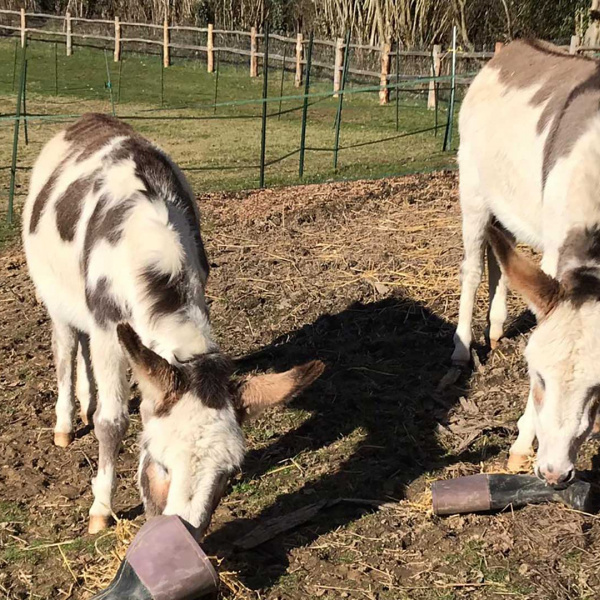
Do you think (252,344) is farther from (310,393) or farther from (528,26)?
(528,26)

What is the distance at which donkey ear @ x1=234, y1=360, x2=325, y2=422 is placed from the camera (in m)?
3.53

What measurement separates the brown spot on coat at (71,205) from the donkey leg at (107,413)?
0.82 m

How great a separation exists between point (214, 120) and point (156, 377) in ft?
60.7

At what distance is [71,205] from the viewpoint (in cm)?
485

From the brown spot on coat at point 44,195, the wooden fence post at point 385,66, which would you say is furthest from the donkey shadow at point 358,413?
the wooden fence post at point 385,66

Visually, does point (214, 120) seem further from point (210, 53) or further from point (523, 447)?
point (523, 447)

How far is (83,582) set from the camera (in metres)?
4.09

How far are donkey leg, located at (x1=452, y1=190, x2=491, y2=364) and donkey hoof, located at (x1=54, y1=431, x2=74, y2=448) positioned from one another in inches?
115

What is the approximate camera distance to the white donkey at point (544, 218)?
12.1ft

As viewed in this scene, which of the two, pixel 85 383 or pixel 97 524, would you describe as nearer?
pixel 97 524

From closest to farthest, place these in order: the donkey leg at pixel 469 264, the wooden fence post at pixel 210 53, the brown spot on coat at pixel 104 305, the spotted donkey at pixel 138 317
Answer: the spotted donkey at pixel 138 317, the brown spot on coat at pixel 104 305, the donkey leg at pixel 469 264, the wooden fence post at pixel 210 53

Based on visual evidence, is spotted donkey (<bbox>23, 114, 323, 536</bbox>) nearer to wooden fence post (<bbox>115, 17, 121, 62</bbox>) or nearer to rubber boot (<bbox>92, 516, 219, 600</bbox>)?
rubber boot (<bbox>92, 516, 219, 600</bbox>)

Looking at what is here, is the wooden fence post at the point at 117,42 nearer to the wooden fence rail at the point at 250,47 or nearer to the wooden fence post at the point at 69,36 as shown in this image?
the wooden fence rail at the point at 250,47

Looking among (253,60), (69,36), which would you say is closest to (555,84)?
(253,60)
